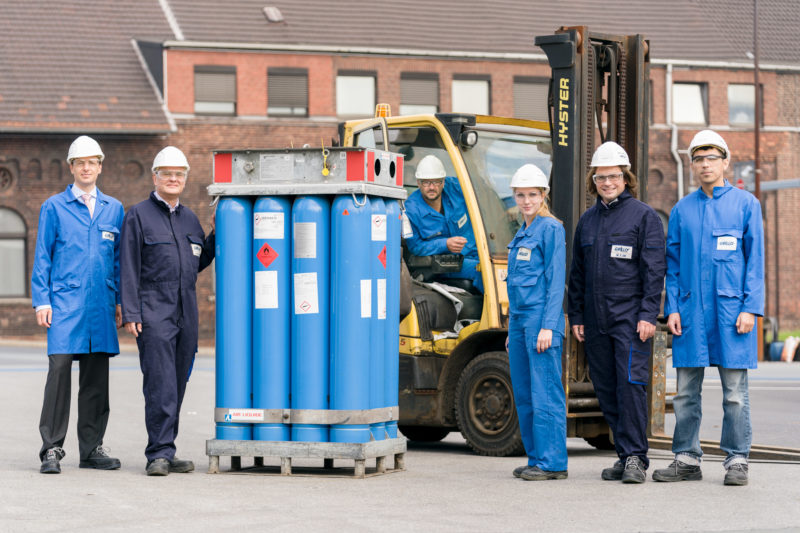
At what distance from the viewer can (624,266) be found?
29.5 ft

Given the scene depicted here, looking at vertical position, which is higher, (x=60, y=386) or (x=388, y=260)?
(x=388, y=260)

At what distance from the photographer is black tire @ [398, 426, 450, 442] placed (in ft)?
40.9

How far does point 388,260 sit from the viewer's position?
30.7 ft

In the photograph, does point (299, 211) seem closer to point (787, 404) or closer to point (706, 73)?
point (787, 404)

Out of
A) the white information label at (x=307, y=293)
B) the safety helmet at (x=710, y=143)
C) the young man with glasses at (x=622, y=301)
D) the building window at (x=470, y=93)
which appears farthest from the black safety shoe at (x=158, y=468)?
the building window at (x=470, y=93)

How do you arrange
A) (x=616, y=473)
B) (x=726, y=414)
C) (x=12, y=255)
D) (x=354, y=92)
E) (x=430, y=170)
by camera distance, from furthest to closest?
1. (x=354, y=92)
2. (x=12, y=255)
3. (x=430, y=170)
4. (x=616, y=473)
5. (x=726, y=414)

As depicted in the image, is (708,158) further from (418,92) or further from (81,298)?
(418,92)

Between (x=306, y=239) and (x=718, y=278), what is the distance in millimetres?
2722

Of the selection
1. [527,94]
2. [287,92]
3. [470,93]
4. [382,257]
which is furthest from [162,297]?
[527,94]

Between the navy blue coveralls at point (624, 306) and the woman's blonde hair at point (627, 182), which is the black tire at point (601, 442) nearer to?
the navy blue coveralls at point (624, 306)

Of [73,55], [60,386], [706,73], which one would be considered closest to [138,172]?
[73,55]

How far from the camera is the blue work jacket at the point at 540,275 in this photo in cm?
910

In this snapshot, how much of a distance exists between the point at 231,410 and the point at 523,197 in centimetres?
247

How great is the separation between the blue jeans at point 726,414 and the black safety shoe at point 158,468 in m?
3.43
